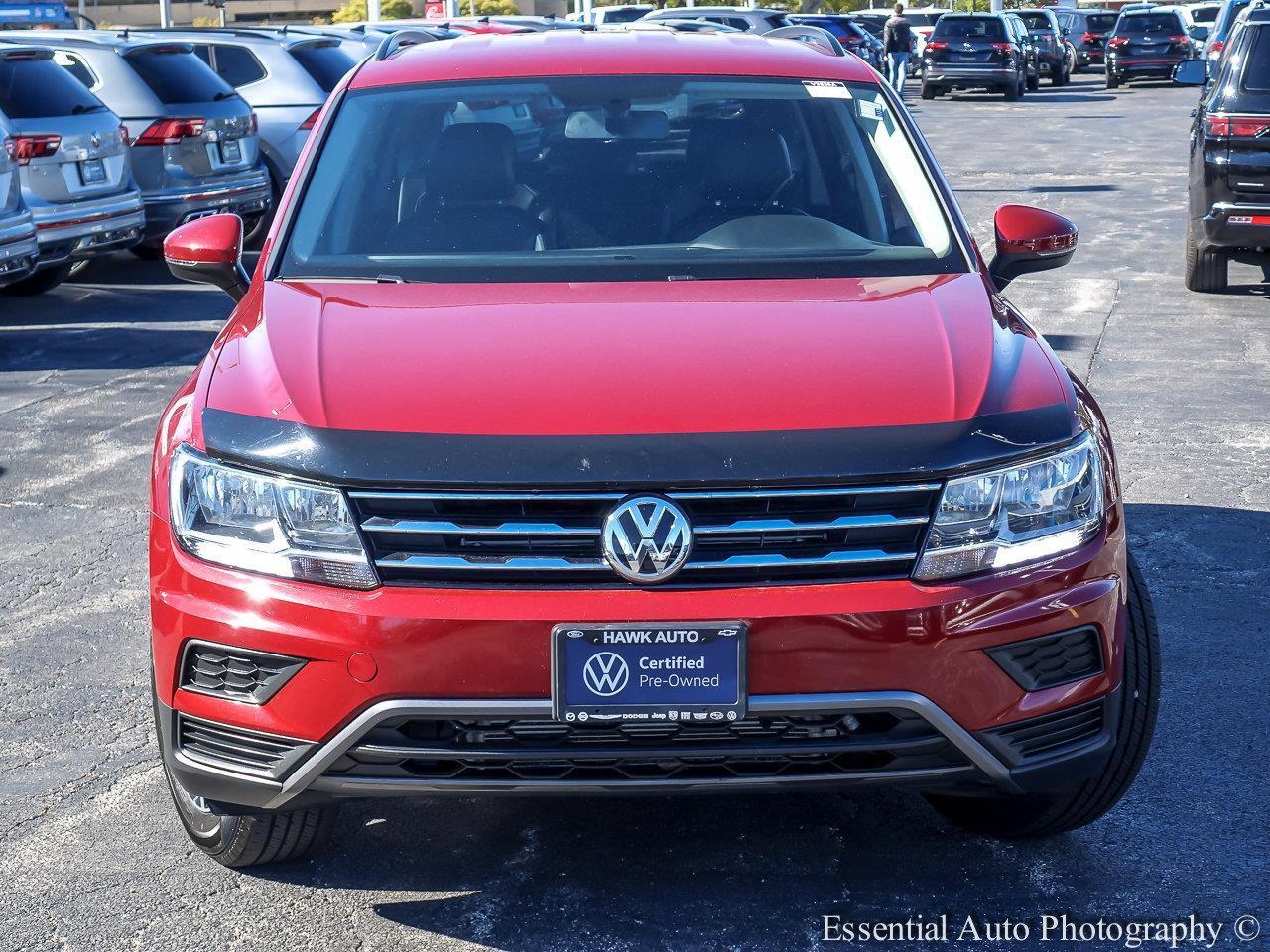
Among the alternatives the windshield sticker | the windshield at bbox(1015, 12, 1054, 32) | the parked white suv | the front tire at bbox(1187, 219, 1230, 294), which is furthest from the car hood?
the windshield at bbox(1015, 12, 1054, 32)

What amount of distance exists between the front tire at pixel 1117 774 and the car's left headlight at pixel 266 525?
57.8 inches

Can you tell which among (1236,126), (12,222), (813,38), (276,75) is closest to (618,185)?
(813,38)

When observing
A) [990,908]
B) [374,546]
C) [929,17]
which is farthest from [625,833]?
[929,17]

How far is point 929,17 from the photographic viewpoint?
1913 inches

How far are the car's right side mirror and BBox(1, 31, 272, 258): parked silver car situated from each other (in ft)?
22.3

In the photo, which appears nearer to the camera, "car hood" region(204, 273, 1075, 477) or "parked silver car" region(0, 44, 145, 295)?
"car hood" region(204, 273, 1075, 477)

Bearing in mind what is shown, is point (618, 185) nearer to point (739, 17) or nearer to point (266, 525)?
point (266, 525)

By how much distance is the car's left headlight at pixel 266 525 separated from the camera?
3.06 meters

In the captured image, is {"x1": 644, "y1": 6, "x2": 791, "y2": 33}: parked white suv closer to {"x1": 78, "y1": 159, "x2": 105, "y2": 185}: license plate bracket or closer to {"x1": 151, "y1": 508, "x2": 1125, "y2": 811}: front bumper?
{"x1": 78, "y1": 159, "x2": 105, "y2": 185}: license plate bracket

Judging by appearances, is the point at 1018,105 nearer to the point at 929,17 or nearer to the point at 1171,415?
the point at 929,17

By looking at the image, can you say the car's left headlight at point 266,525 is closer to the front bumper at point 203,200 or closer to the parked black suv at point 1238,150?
the parked black suv at point 1238,150

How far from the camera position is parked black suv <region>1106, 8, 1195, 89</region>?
38250 millimetres

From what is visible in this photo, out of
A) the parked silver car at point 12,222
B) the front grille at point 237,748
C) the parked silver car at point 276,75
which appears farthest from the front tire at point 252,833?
the parked silver car at point 276,75

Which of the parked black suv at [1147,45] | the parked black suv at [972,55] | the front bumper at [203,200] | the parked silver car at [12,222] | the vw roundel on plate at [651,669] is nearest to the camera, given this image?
the vw roundel on plate at [651,669]
